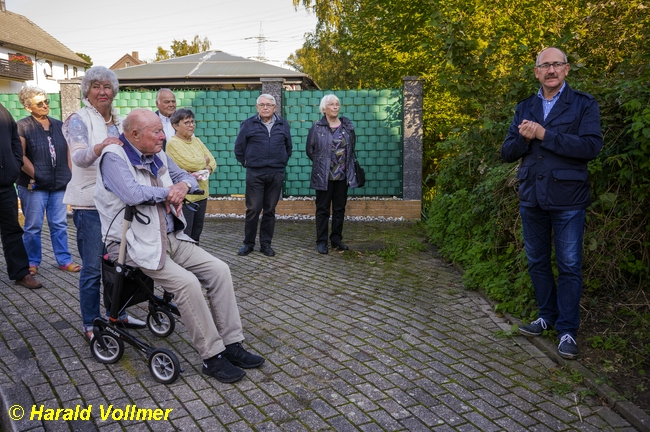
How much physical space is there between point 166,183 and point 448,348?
2.51 metres

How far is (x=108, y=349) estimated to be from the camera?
4.14 m

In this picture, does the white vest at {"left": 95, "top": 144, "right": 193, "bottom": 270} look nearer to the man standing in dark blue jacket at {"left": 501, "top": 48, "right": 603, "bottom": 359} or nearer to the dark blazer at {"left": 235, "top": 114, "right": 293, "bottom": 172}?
the man standing in dark blue jacket at {"left": 501, "top": 48, "right": 603, "bottom": 359}

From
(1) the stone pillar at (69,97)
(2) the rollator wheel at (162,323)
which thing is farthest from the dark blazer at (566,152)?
(1) the stone pillar at (69,97)

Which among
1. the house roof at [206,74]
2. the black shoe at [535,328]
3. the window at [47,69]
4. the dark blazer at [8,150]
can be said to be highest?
the window at [47,69]

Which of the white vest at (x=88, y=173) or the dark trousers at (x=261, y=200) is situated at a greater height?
the white vest at (x=88, y=173)

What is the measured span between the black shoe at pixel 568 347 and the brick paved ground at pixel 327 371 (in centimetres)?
13

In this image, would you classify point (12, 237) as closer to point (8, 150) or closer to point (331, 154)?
point (8, 150)

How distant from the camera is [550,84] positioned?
4195mm

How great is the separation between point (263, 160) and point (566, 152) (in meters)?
4.51

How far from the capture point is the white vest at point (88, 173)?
4383 mm

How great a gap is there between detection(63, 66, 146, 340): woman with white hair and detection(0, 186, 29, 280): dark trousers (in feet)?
6.39

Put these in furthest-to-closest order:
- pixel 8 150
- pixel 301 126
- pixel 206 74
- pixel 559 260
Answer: pixel 206 74 < pixel 301 126 < pixel 8 150 < pixel 559 260

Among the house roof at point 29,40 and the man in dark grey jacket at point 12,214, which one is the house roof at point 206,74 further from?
the house roof at point 29,40

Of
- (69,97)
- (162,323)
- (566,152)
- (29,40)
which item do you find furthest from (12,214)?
(29,40)
